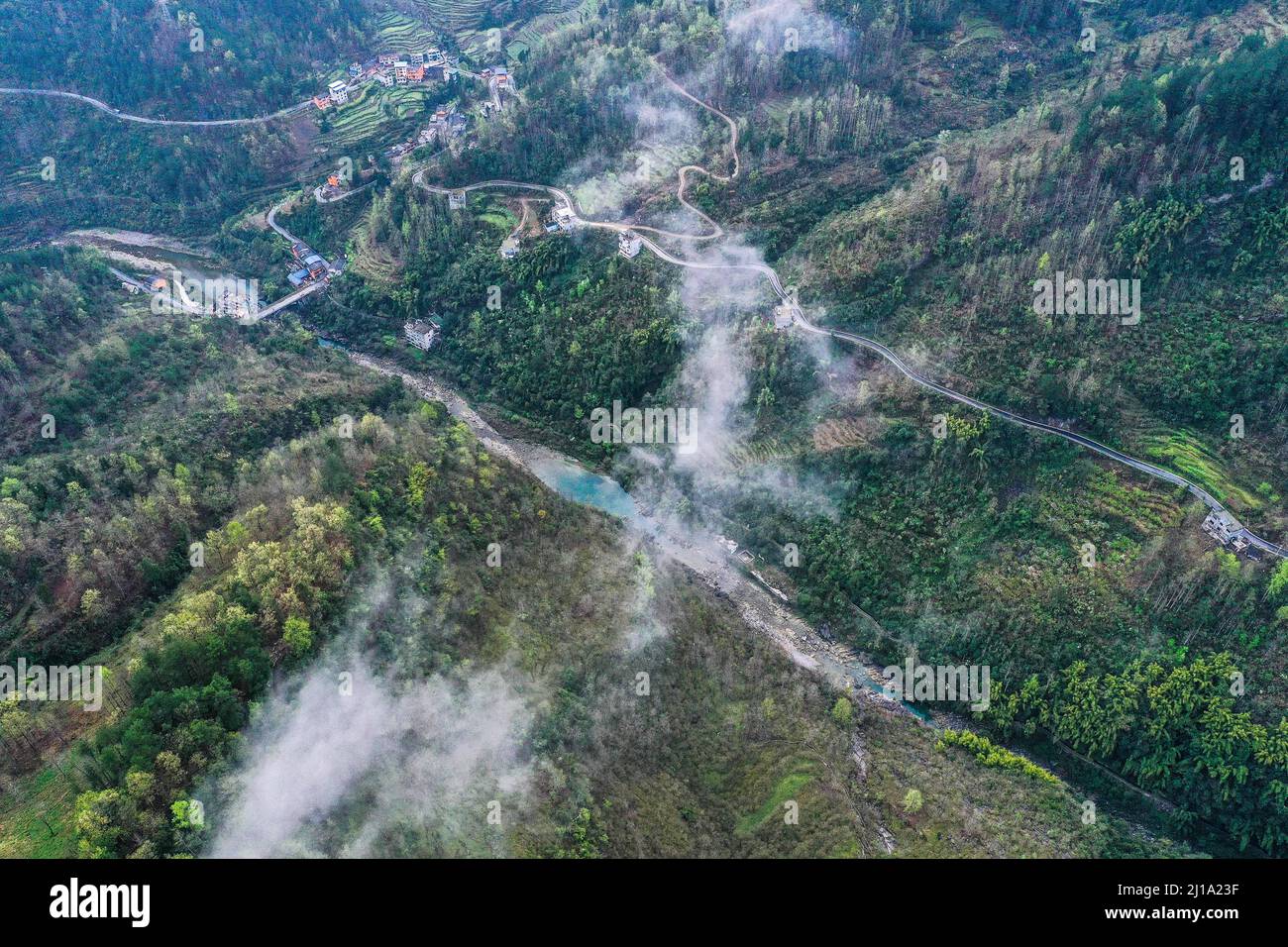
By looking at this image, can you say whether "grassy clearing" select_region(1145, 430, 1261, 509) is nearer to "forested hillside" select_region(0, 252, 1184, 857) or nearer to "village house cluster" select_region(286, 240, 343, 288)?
"forested hillside" select_region(0, 252, 1184, 857)

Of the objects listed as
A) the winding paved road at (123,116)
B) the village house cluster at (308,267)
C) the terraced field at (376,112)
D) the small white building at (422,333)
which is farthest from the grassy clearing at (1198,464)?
the winding paved road at (123,116)

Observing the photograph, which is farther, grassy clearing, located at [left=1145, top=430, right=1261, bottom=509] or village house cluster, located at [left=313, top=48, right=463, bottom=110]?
village house cluster, located at [left=313, top=48, right=463, bottom=110]

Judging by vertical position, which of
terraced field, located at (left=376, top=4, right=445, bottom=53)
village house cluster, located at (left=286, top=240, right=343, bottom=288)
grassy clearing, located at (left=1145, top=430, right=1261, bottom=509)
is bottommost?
village house cluster, located at (left=286, top=240, right=343, bottom=288)

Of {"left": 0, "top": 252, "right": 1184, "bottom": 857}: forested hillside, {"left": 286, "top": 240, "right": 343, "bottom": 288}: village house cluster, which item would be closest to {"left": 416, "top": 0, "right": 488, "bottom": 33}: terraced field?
{"left": 286, "top": 240, "right": 343, "bottom": 288}: village house cluster

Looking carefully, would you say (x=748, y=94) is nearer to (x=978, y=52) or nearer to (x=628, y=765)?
(x=978, y=52)

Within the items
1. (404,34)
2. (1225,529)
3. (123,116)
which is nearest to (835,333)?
(1225,529)

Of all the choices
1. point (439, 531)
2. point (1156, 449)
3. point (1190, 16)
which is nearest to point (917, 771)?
point (1156, 449)

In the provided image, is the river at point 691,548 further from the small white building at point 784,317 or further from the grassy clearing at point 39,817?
the grassy clearing at point 39,817
